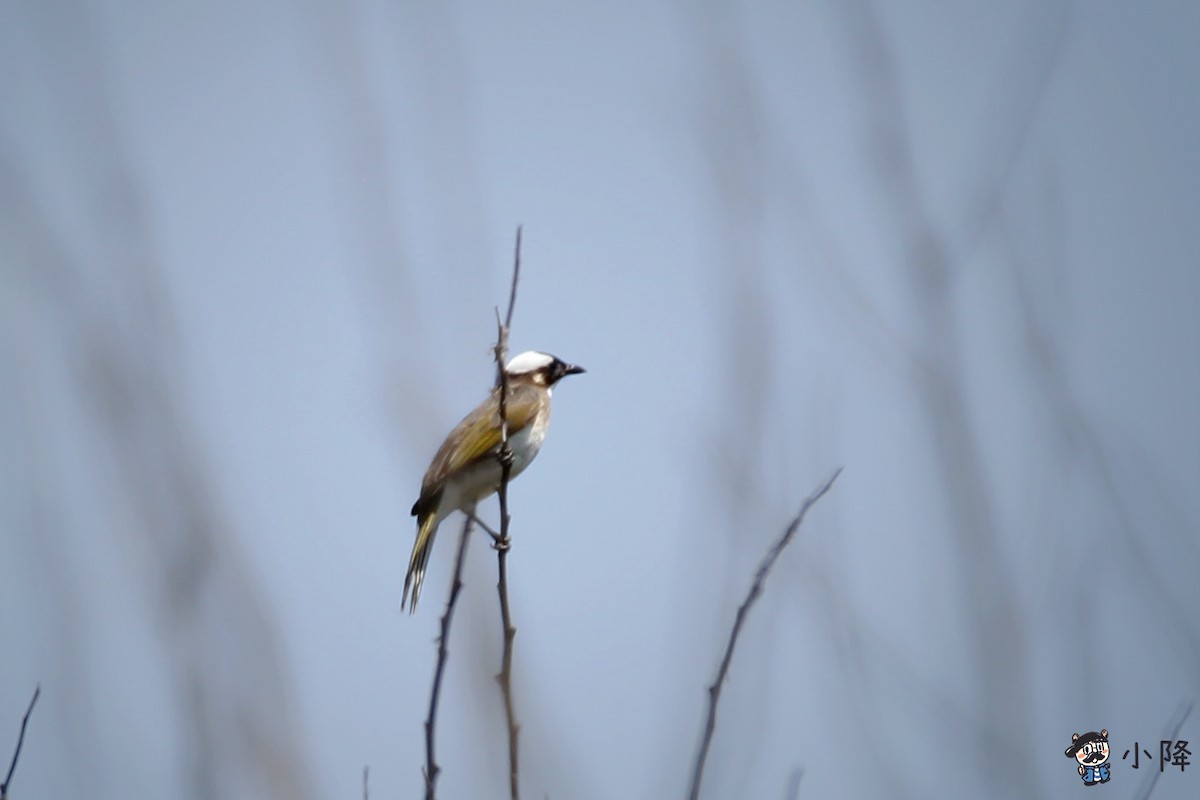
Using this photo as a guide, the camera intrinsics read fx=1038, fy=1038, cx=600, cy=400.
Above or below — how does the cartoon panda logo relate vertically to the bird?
below

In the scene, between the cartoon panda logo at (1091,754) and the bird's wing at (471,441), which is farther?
the bird's wing at (471,441)

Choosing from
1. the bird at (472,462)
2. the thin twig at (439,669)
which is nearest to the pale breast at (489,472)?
the bird at (472,462)

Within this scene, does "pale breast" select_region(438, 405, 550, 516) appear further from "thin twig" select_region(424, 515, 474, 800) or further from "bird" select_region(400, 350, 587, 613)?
"thin twig" select_region(424, 515, 474, 800)

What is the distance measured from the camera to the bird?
5035 mm

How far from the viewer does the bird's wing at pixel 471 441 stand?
16.8ft

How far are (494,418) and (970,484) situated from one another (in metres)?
3.04

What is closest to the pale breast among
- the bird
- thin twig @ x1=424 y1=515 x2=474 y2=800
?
the bird

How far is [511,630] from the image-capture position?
257 centimetres

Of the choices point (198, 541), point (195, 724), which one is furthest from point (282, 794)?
point (198, 541)

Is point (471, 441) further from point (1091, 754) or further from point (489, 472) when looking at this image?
point (1091, 754)

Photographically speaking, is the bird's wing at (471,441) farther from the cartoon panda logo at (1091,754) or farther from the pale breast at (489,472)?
the cartoon panda logo at (1091,754)

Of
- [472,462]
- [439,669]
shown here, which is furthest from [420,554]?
[439,669]

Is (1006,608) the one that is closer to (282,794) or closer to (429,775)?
(429,775)

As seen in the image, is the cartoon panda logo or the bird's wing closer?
the cartoon panda logo
